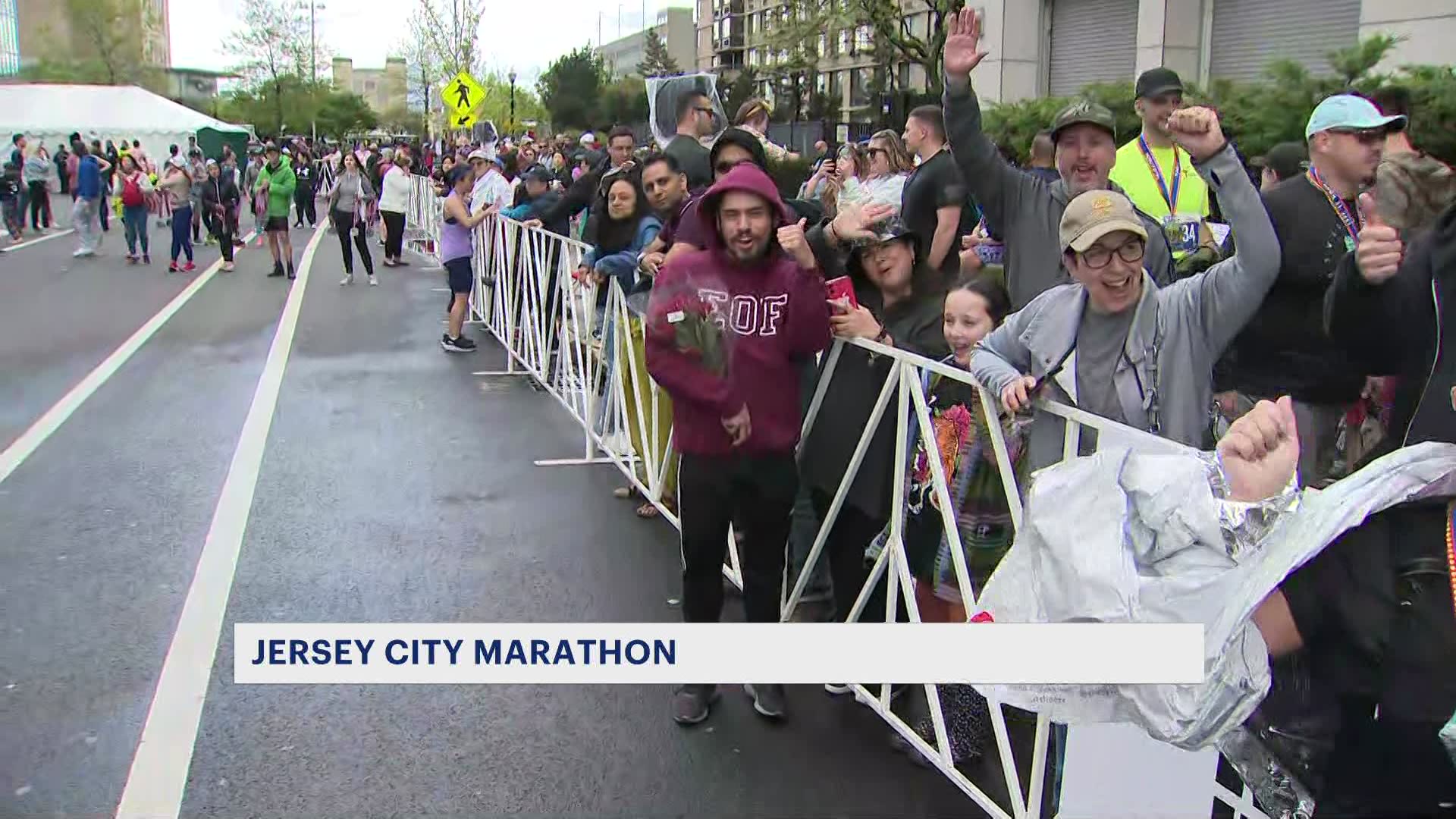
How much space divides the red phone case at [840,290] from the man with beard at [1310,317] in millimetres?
1339

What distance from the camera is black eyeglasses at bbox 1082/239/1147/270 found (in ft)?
10.3

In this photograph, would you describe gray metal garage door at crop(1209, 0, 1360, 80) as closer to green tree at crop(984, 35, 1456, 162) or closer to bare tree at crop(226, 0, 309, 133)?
green tree at crop(984, 35, 1456, 162)

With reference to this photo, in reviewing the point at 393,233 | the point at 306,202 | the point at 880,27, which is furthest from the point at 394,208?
the point at 880,27

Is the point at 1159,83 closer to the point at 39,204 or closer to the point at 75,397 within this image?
the point at 75,397

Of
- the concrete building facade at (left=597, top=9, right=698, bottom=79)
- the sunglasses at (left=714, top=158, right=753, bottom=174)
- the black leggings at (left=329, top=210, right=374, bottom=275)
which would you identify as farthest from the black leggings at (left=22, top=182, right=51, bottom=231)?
the concrete building facade at (left=597, top=9, right=698, bottom=79)

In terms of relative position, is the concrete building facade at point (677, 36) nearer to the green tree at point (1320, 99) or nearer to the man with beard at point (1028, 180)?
the green tree at point (1320, 99)

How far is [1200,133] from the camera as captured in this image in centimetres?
314

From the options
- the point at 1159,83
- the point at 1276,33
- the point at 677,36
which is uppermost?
the point at 677,36

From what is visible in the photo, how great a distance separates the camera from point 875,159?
7098 millimetres

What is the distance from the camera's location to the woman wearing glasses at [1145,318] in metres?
3.10

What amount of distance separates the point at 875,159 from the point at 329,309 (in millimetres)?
9352

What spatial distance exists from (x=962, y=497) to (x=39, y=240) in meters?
26.0

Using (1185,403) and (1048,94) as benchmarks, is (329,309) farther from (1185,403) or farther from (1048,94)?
(1048,94)

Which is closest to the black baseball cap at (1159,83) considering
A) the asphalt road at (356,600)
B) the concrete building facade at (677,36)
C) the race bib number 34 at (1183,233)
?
the race bib number 34 at (1183,233)
